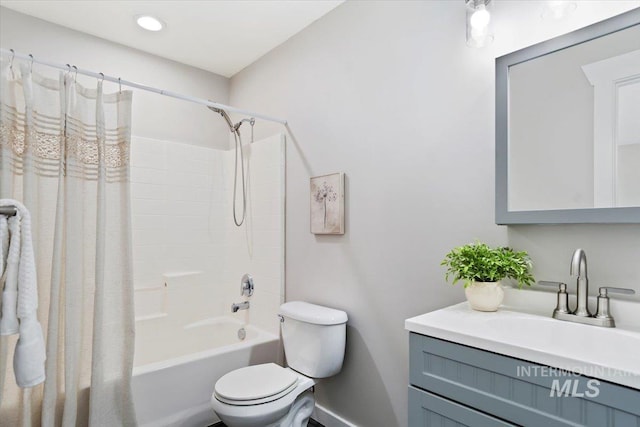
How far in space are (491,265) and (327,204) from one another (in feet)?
3.52

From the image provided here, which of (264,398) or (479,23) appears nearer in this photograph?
(479,23)

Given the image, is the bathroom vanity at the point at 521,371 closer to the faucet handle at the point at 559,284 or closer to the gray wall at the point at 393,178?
the faucet handle at the point at 559,284

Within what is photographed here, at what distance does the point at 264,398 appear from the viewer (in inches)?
65.1

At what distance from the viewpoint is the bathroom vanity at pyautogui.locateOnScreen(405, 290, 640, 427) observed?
84 cm

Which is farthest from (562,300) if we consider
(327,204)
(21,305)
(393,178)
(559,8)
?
(21,305)

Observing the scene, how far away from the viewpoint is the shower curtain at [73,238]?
157 cm

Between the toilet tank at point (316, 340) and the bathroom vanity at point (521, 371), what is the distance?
755 mm

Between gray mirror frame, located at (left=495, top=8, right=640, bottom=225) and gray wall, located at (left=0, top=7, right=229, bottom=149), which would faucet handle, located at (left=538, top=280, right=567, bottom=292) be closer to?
gray mirror frame, located at (left=495, top=8, right=640, bottom=225)

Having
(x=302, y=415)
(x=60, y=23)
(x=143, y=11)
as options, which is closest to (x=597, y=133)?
(x=302, y=415)

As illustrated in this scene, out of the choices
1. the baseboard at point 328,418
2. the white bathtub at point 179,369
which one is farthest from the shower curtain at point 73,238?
the baseboard at point 328,418

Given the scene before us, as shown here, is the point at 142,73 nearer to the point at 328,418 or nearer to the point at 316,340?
the point at 316,340

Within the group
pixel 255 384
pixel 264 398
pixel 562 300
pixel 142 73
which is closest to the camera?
pixel 562 300

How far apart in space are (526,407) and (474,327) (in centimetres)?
25

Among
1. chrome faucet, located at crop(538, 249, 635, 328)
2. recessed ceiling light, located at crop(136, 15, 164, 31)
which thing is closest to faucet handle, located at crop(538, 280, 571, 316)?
chrome faucet, located at crop(538, 249, 635, 328)
